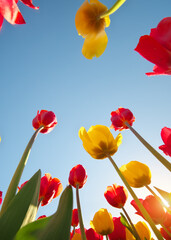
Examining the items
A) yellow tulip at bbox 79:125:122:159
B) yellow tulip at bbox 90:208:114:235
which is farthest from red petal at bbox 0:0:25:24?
yellow tulip at bbox 90:208:114:235

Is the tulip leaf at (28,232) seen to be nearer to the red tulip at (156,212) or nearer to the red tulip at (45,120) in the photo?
the red tulip at (156,212)

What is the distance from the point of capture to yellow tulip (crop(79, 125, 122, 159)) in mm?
678

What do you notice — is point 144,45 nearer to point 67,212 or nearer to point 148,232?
point 67,212

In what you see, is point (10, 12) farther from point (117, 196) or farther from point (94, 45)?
point (117, 196)

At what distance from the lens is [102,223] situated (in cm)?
72

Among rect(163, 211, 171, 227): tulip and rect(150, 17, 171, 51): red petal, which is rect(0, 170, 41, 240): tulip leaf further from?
rect(163, 211, 171, 227): tulip

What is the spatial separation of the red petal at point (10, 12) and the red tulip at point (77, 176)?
25.5 inches

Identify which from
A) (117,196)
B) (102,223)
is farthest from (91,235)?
(117,196)

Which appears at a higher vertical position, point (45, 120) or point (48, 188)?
point (45, 120)

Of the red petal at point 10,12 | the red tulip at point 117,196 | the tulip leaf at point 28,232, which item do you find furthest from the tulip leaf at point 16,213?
the red tulip at point 117,196

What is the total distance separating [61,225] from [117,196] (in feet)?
1.73

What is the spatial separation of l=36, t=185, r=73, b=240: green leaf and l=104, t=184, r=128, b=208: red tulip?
51 cm

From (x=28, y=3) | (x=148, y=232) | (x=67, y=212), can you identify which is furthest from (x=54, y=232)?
(x=148, y=232)

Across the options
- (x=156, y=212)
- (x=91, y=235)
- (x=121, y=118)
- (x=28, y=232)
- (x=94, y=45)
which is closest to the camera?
(x=28, y=232)
